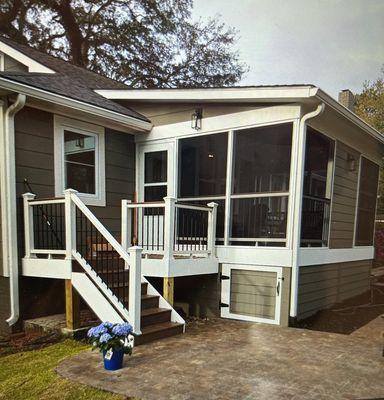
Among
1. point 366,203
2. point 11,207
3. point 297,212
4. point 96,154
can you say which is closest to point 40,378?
point 11,207

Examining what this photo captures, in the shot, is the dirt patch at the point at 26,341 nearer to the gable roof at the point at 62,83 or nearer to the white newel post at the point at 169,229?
the white newel post at the point at 169,229

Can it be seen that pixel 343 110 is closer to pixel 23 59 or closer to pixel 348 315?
pixel 348 315

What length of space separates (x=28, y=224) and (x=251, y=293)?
139 inches

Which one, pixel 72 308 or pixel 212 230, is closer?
pixel 72 308

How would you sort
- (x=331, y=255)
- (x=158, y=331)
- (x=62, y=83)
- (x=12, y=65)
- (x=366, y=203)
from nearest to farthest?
(x=158, y=331), (x=62, y=83), (x=331, y=255), (x=12, y=65), (x=366, y=203)

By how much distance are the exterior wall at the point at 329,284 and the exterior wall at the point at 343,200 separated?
520mm

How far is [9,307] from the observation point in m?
4.79

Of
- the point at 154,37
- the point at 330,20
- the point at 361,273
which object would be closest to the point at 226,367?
the point at 330,20

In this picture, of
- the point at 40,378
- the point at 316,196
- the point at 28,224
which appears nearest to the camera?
the point at 40,378

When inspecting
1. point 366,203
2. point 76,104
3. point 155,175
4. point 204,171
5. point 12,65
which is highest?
point 12,65

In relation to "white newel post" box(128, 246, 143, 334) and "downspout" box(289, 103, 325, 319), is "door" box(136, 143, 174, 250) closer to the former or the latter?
"white newel post" box(128, 246, 143, 334)

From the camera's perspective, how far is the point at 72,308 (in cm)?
452

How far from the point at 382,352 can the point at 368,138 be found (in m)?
4.74

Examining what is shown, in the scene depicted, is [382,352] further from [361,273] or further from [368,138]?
[368,138]
